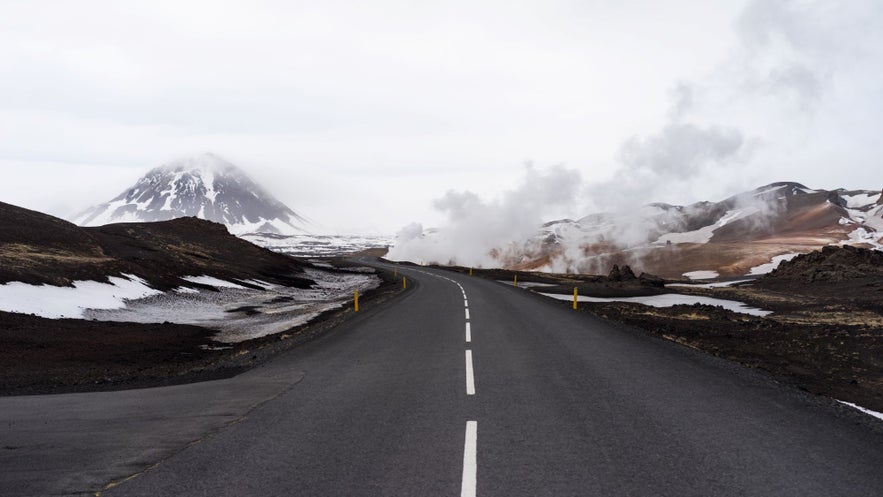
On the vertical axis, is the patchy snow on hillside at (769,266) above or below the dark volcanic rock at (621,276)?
above

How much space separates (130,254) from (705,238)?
117m

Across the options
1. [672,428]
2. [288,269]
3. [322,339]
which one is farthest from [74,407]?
[288,269]

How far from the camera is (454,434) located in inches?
227

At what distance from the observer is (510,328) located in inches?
589

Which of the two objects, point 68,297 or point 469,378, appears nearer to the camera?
point 469,378

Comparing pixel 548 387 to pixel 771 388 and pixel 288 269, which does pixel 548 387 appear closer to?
pixel 771 388

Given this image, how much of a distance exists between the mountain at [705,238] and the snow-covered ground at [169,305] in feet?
230

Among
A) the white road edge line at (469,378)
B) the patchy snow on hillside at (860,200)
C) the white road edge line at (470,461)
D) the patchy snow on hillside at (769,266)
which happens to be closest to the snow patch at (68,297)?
the white road edge line at (469,378)

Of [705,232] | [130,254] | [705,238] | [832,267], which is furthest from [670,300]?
[705,232]

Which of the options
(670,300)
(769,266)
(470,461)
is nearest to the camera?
(470,461)

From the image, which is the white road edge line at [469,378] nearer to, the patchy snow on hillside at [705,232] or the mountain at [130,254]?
the mountain at [130,254]

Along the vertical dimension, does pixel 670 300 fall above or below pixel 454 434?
above

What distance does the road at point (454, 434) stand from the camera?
457 cm

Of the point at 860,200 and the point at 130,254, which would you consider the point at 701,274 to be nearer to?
the point at 130,254
